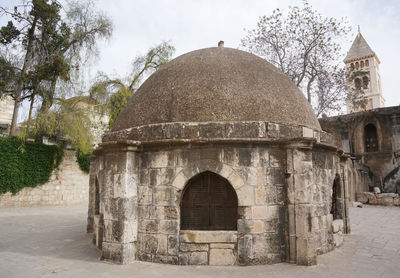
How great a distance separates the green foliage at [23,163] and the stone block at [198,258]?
41.0 feet

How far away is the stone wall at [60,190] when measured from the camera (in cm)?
1418

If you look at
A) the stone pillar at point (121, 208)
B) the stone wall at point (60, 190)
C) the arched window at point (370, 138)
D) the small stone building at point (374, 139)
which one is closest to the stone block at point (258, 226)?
the stone pillar at point (121, 208)

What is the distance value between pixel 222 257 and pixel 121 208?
1920 millimetres

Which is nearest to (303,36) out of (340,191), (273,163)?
(340,191)

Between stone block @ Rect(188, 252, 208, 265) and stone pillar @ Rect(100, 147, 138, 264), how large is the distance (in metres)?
1.06

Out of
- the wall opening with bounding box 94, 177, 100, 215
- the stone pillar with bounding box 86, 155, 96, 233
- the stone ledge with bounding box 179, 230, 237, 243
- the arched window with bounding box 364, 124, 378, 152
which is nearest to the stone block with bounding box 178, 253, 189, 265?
the stone ledge with bounding box 179, 230, 237, 243

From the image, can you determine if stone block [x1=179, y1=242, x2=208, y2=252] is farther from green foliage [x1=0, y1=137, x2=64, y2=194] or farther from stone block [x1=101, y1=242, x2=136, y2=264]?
green foliage [x1=0, y1=137, x2=64, y2=194]

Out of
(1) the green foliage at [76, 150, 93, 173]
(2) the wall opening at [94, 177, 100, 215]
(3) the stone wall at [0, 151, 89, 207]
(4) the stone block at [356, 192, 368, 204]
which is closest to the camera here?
(2) the wall opening at [94, 177, 100, 215]

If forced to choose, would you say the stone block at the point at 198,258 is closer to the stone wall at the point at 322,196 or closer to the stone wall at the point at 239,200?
the stone wall at the point at 239,200

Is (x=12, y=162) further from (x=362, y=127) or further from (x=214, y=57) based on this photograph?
(x=362, y=127)

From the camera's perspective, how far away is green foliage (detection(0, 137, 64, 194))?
1369 cm

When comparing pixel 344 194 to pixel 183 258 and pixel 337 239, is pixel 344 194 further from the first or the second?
pixel 183 258

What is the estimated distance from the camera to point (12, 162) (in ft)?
45.8

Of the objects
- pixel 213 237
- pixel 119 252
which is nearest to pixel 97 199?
pixel 119 252
